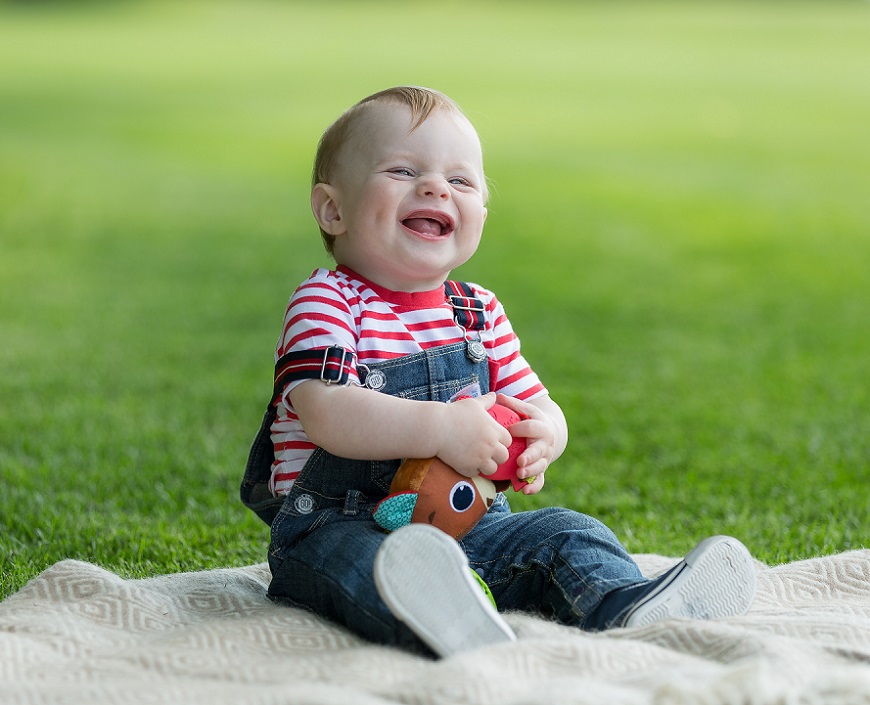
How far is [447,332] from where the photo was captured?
95.3 inches

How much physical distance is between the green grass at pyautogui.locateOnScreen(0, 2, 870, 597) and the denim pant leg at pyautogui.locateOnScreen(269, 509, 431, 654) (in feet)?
1.88

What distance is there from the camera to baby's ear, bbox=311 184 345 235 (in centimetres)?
243

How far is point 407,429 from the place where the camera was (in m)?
2.16

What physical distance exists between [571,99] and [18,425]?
15.5m

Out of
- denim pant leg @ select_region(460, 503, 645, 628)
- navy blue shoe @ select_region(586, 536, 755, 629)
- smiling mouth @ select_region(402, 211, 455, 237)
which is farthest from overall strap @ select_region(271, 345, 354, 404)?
navy blue shoe @ select_region(586, 536, 755, 629)

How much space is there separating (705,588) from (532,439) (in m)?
0.42

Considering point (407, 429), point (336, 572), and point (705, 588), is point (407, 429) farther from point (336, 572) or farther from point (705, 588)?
point (705, 588)

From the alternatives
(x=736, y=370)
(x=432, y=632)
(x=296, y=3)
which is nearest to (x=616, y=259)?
(x=736, y=370)

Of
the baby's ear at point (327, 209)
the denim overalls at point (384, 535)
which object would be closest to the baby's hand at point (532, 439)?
the denim overalls at point (384, 535)

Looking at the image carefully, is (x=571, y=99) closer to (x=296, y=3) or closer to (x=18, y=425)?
(x=18, y=425)

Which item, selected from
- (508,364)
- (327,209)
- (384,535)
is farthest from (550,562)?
(327,209)

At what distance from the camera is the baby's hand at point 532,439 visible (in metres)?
2.22

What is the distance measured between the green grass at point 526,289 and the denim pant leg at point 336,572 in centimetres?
57

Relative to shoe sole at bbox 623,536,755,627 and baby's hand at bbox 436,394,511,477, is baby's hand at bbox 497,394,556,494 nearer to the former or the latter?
baby's hand at bbox 436,394,511,477
